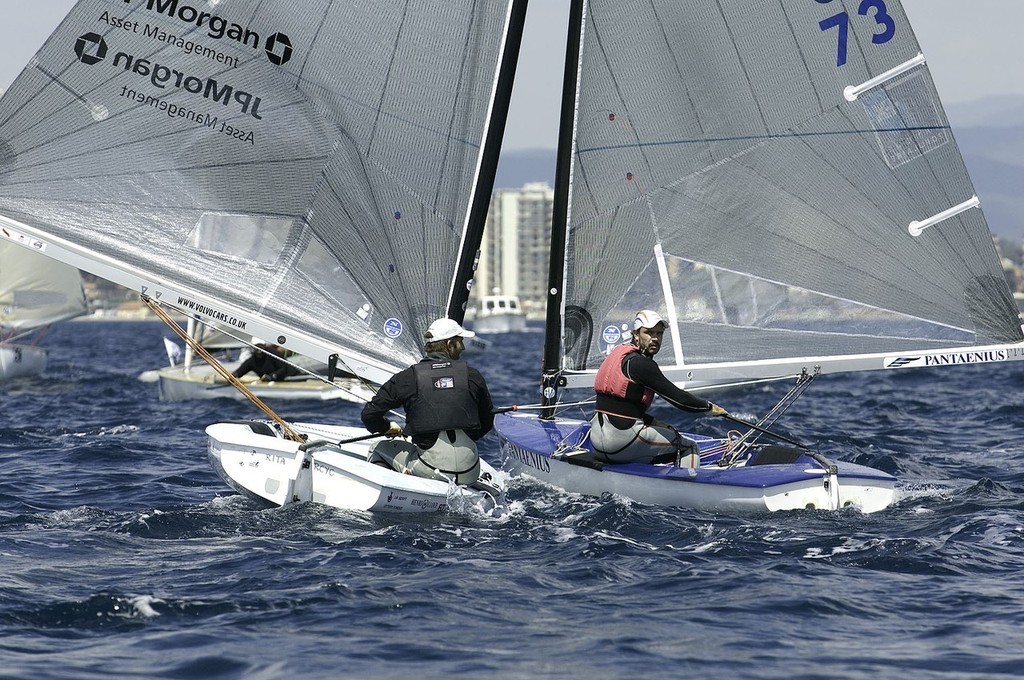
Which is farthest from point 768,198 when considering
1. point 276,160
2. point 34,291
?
point 34,291

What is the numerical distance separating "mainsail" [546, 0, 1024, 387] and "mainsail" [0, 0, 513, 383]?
1.14m

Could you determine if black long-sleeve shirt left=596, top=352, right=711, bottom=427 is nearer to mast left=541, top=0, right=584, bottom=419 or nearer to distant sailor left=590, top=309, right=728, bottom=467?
distant sailor left=590, top=309, right=728, bottom=467

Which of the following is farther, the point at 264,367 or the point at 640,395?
the point at 264,367

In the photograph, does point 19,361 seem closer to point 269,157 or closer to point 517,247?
point 269,157

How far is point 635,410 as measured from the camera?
1004cm

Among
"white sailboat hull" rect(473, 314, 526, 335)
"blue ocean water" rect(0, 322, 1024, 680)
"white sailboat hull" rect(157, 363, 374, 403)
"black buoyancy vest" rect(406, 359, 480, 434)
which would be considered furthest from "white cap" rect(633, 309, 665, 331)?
"white sailboat hull" rect(473, 314, 526, 335)

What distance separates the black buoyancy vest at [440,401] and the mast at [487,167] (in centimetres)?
147

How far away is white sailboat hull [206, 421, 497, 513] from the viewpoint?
9.05 m

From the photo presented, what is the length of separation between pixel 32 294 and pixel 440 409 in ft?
70.2

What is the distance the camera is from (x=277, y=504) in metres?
9.32

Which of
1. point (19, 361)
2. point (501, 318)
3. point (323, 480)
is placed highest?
point (501, 318)

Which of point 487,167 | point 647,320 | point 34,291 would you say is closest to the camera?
point 647,320

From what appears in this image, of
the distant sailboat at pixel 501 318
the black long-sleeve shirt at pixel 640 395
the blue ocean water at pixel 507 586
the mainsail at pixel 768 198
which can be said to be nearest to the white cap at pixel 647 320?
the black long-sleeve shirt at pixel 640 395

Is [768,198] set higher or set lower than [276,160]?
lower
